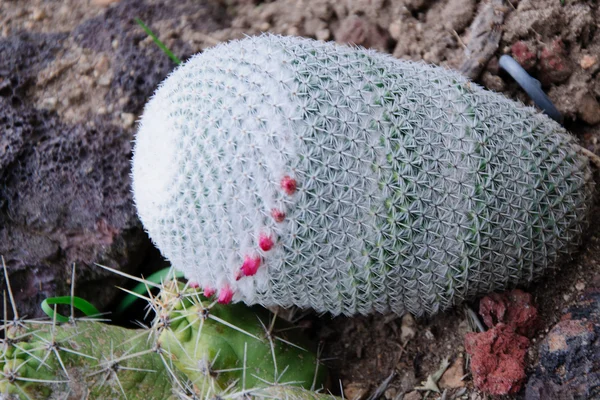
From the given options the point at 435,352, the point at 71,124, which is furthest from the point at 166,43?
the point at 435,352

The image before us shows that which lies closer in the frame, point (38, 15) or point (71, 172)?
point (71, 172)

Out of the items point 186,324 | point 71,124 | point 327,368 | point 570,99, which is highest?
point 570,99

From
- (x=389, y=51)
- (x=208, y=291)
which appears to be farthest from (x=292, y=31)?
(x=208, y=291)

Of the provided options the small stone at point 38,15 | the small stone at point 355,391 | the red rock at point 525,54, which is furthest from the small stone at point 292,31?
the small stone at point 355,391

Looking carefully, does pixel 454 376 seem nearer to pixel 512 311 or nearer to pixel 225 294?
pixel 512 311

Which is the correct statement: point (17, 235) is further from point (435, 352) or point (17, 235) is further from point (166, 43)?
point (435, 352)

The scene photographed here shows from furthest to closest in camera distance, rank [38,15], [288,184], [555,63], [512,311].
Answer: [38,15]
[555,63]
[512,311]
[288,184]

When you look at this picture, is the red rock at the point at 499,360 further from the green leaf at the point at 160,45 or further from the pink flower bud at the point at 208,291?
the green leaf at the point at 160,45
